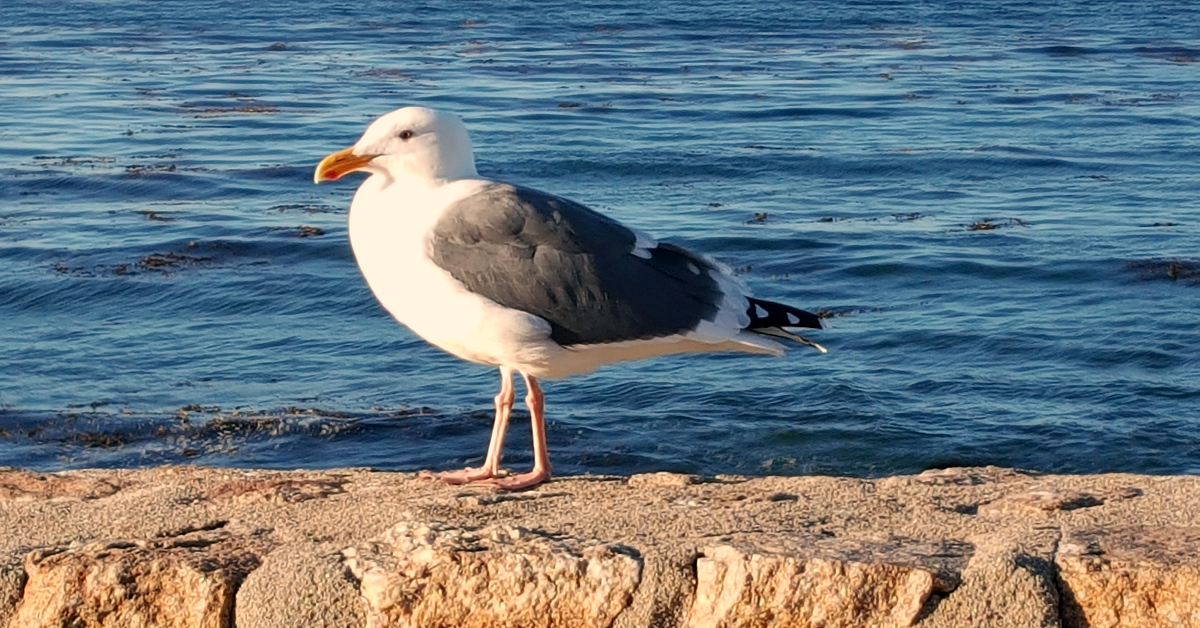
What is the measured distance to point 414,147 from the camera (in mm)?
5473

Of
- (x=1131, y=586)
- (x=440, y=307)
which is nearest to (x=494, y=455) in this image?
(x=440, y=307)

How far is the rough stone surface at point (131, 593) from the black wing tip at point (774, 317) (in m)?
2.05

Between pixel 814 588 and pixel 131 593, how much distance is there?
1599mm

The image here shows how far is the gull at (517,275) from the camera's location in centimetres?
525

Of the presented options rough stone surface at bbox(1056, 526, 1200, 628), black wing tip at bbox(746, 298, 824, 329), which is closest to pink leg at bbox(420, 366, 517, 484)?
black wing tip at bbox(746, 298, 824, 329)

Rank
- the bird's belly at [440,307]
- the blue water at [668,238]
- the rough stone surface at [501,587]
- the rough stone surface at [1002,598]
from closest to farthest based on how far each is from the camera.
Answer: the rough stone surface at [1002,598]
the rough stone surface at [501,587]
the bird's belly at [440,307]
the blue water at [668,238]

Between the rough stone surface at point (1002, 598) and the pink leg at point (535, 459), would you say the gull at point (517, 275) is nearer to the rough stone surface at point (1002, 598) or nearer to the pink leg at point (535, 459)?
the pink leg at point (535, 459)

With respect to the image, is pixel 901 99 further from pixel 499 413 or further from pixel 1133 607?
pixel 1133 607

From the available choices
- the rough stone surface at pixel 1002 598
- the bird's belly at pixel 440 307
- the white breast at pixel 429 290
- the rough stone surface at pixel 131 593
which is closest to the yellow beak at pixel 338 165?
the white breast at pixel 429 290

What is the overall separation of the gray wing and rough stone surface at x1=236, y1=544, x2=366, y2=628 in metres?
1.45

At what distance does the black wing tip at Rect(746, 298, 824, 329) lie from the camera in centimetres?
550

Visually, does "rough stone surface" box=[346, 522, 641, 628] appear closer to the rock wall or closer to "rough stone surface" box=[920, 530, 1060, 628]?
the rock wall

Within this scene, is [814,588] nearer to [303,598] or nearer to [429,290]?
[303,598]

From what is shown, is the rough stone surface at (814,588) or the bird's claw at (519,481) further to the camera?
the bird's claw at (519,481)
